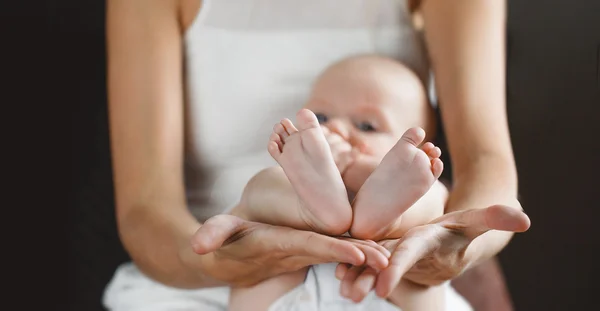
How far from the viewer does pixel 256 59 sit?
31.1 inches

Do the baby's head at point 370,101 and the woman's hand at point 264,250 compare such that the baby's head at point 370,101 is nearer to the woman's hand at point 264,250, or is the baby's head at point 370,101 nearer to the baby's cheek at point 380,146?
the baby's cheek at point 380,146

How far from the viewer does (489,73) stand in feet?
2.44

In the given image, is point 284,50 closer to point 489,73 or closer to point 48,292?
point 489,73

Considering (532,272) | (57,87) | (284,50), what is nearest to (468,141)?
(284,50)

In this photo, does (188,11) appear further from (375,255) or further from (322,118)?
(375,255)

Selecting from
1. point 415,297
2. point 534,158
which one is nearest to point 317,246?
point 415,297

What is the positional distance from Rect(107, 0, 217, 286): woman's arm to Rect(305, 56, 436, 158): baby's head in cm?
15

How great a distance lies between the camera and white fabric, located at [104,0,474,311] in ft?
2.56

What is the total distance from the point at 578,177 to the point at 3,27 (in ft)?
2.45

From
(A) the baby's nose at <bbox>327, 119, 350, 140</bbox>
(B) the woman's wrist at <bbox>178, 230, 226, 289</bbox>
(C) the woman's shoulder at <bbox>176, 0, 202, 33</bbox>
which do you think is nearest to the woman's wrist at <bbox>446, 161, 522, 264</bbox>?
(A) the baby's nose at <bbox>327, 119, 350, 140</bbox>

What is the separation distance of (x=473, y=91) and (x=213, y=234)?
1.21 ft

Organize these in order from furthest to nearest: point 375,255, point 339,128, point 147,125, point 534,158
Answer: point 534,158 → point 147,125 → point 339,128 → point 375,255

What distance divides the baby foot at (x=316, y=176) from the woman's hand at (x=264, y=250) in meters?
0.02

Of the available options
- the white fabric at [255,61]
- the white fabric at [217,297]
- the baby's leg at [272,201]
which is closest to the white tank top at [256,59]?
the white fabric at [255,61]
